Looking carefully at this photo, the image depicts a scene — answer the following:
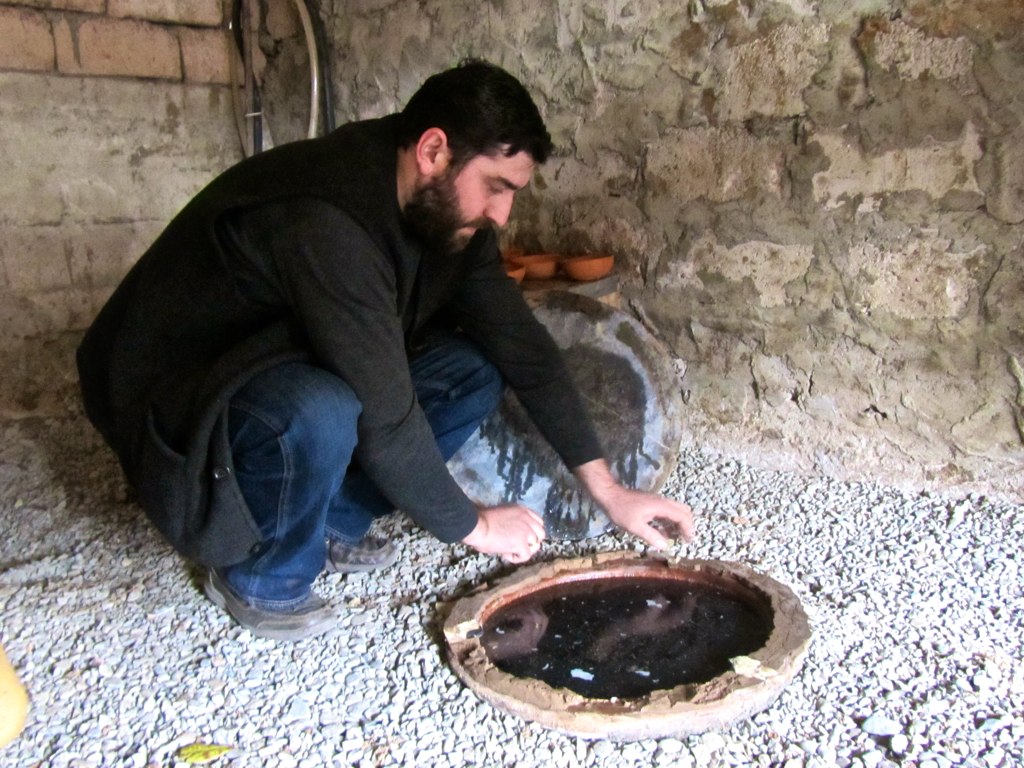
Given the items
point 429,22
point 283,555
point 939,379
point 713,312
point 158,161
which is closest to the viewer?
point 283,555

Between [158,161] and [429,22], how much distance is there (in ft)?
3.89

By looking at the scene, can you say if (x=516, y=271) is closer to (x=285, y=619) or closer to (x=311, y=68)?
(x=285, y=619)

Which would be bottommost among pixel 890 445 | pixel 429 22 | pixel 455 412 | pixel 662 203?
pixel 890 445

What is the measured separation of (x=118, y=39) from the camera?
309 centimetres

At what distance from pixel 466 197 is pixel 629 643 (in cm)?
90

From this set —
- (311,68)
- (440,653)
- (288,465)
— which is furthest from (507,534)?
(311,68)

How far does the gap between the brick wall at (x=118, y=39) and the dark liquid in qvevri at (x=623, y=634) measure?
2502mm

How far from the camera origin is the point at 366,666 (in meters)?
1.60

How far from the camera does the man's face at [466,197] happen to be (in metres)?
1.54

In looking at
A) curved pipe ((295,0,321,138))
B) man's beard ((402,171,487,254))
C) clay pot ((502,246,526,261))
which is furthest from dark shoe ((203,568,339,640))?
curved pipe ((295,0,321,138))

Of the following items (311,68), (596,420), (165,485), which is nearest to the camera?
(165,485)

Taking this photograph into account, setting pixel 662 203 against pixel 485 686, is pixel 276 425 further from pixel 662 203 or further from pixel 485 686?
pixel 662 203

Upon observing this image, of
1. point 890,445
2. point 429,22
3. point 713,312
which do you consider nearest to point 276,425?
point 713,312

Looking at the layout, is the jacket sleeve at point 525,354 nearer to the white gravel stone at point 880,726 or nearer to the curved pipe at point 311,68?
the white gravel stone at point 880,726
